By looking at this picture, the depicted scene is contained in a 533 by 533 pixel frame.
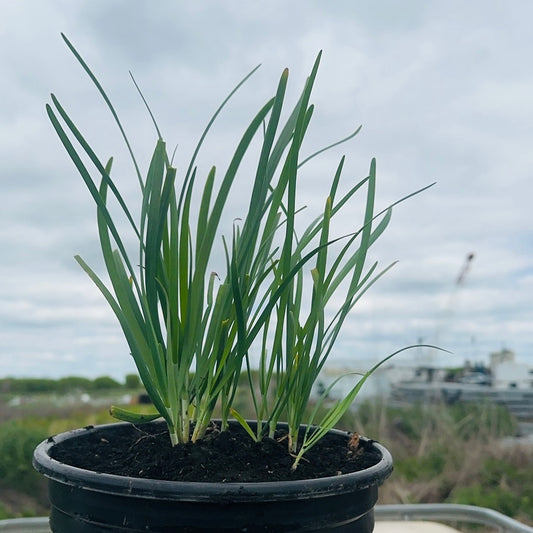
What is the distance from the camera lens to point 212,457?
0.58m

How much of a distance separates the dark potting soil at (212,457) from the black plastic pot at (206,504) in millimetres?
39

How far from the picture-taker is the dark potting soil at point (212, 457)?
1.82 ft

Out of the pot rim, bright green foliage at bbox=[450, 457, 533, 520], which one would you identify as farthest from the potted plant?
bright green foliage at bbox=[450, 457, 533, 520]

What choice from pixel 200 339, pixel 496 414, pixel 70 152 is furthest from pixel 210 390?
pixel 496 414

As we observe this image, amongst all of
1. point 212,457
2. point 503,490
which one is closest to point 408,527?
point 212,457

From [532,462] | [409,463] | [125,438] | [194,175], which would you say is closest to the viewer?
[194,175]

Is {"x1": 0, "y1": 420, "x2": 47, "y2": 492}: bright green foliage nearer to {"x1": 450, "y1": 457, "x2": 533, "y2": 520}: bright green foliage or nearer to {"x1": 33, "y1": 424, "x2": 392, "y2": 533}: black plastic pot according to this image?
{"x1": 450, "y1": 457, "x2": 533, "y2": 520}: bright green foliage

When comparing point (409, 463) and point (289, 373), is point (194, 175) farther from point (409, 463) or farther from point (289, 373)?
point (409, 463)

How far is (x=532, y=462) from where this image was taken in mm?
3371

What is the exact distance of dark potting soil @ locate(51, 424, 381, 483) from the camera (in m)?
0.56

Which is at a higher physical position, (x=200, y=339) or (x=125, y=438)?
(x=200, y=339)

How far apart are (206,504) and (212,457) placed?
3.8 inches

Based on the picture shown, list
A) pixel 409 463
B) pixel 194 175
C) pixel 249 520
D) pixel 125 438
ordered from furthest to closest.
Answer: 1. pixel 409 463
2. pixel 125 438
3. pixel 194 175
4. pixel 249 520

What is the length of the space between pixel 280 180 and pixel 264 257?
3.8 inches
